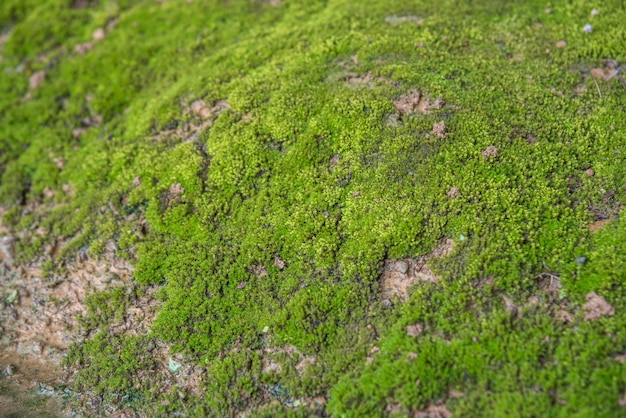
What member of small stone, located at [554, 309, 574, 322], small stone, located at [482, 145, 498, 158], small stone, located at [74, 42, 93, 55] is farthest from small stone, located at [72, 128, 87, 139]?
small stone, located at [554, 309, 574, 322]

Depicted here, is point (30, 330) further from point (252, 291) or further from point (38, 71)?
point (38, 71)

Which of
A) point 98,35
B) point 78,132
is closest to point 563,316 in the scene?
point 78,132

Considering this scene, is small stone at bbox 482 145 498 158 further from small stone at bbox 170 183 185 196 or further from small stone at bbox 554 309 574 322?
small stone at bbox 170 183 185 196

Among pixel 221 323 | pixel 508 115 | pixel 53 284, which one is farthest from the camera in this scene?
pixel 53 284

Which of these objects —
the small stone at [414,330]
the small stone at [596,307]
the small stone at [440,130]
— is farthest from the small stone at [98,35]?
the small stone at [596,307]

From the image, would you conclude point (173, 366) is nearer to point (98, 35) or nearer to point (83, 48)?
point (83, 48)

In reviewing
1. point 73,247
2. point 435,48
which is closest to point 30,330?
point 73,247

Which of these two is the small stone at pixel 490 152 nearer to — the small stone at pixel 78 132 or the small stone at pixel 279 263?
the small stone at pixel 279 263

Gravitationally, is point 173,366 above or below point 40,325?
below
